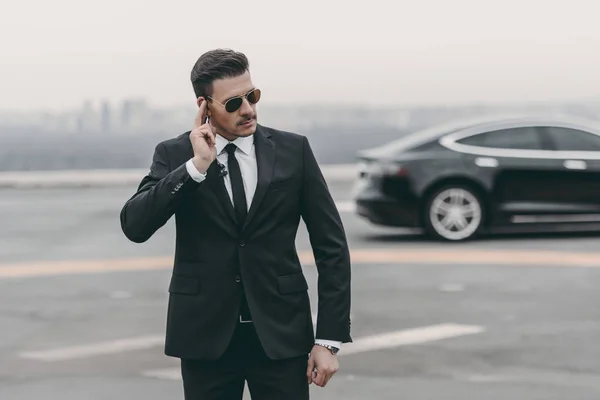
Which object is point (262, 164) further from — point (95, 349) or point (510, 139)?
point (510, 139)

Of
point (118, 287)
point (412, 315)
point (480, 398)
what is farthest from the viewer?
point (118, 287)

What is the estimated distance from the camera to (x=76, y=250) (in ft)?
45.8

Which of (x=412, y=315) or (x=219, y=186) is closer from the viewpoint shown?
(x=219, y=186)

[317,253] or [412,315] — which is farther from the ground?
[317,253]

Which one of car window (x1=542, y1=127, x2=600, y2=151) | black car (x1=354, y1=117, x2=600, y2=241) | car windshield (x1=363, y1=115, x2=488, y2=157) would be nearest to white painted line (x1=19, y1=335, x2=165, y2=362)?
black car (x1=354, y1=117, x2=600, y2=241)

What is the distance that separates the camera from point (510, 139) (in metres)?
14.0

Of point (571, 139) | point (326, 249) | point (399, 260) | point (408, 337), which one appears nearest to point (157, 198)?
point (326, 249)

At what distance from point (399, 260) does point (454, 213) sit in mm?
1456

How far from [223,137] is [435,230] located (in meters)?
10.1

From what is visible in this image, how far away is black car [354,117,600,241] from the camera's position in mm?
13656

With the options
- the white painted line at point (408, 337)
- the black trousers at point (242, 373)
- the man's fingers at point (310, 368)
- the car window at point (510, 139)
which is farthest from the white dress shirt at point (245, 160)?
the car window at point (510, 139)

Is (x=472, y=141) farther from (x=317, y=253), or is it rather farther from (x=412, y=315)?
(x=317, y=253)

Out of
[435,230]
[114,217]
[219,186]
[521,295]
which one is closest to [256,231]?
[219,186]

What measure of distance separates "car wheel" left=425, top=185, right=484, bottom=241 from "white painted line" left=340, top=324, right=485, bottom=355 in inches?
193
